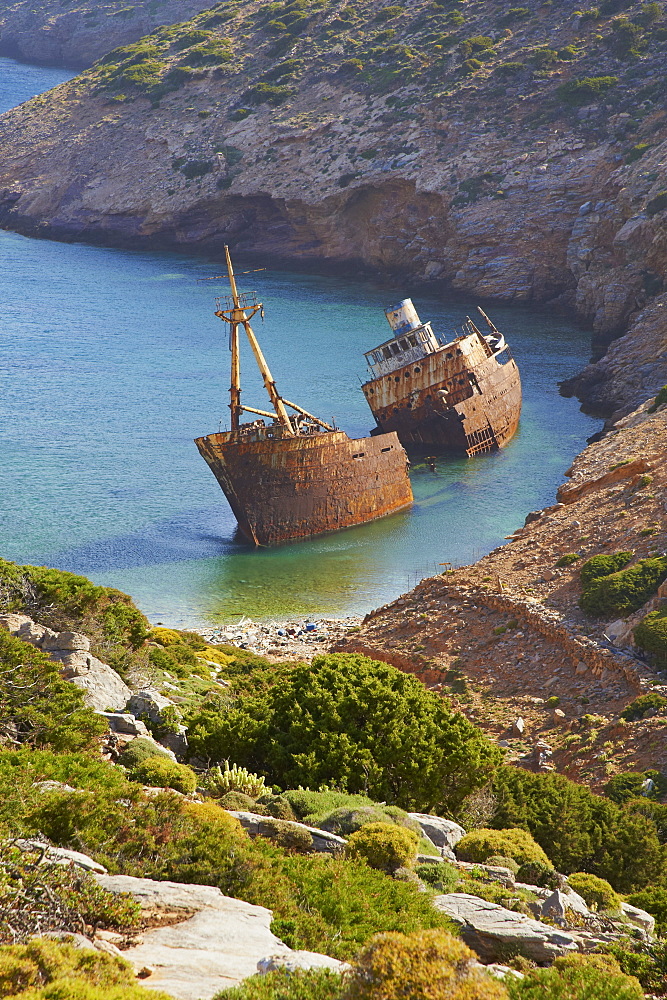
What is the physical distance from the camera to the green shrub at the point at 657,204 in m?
62.9

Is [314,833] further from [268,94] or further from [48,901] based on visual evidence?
[268,94]

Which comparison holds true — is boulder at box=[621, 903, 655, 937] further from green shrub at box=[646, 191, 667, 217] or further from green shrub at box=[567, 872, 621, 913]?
green shrub at box=[646, 191, 667, 217]

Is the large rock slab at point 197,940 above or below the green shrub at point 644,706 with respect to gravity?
above

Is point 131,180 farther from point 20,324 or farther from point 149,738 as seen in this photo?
point 149,738

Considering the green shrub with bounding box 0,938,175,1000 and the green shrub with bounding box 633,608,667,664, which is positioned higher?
the green shrub with bounding box 0,938,175,1000

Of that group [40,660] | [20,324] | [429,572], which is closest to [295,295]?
[20,324]

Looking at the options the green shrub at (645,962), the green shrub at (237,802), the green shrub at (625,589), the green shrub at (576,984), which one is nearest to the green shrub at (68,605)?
the green shrub at (237,802)

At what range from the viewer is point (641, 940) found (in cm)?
1037

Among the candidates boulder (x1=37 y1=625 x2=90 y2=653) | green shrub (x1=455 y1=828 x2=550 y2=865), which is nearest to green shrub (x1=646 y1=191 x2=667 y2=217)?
boulder (x1=37 y1=625 x2=90 y2=653)

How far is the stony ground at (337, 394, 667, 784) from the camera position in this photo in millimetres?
19641

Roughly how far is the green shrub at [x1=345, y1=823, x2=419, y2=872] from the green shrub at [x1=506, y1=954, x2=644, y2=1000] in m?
2.58

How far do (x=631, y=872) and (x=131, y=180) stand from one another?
294ft

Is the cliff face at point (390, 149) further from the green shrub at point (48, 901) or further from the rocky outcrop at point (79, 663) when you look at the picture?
the green shrub at point (48, 901)

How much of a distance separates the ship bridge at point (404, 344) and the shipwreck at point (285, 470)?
335 inches
